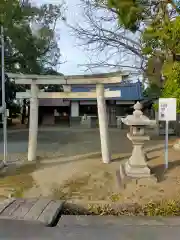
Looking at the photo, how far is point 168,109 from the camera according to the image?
29.8 ft

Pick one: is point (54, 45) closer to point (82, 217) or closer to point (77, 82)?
point (77, 82)

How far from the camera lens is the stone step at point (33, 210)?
4762mm

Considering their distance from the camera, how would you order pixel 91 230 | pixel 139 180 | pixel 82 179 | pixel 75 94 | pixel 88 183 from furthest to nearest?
pixel 75 94 → pixel 82 179 → pixel 88 183 → pixel 139 180 → pixel 91 230

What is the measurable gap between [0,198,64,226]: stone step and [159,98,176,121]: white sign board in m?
4.67

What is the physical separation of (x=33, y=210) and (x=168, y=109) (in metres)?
5.41

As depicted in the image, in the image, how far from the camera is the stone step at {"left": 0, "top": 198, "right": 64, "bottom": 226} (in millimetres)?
4762

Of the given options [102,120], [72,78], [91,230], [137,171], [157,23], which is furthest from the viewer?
[72,78]

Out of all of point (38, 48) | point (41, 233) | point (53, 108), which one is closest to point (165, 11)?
point (41, 233)

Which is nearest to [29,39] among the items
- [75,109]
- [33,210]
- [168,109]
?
[75,109]

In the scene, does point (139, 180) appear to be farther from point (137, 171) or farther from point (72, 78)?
point (72, 78)

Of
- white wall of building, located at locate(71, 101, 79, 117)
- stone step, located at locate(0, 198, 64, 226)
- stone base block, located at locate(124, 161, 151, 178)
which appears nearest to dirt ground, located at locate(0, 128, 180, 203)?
stone base block, located at locate(124, 161, 151, 178)

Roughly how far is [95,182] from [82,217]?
3184 mm

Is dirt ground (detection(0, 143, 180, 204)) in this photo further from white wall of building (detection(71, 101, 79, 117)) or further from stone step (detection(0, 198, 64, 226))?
white wall of building (detection(71, 101, 79, 117))

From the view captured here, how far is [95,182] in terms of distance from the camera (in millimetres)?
8234
